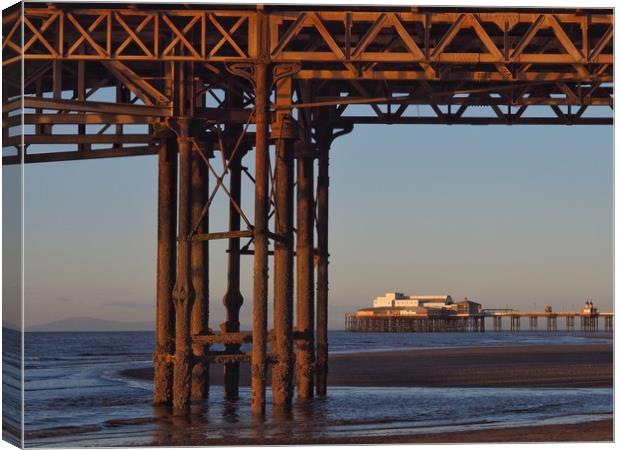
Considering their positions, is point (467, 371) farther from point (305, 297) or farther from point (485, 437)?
point (485, 437)

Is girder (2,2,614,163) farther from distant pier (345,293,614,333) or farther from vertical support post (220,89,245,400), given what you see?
distant pier (345,293,614,333)

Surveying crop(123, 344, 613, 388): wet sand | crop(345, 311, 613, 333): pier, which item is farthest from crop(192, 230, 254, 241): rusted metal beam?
crop(345, 311, 613, 333): pier

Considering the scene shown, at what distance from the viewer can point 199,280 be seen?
33.2 meters

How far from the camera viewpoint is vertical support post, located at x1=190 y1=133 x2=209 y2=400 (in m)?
32.7

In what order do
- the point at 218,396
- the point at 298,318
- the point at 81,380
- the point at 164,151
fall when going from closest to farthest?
the point at 164,151, the point at 298,318, the point at 218,396, the point at 81,380

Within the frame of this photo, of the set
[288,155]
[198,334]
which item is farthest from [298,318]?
[288,155]

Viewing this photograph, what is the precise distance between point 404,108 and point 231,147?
12.1ft

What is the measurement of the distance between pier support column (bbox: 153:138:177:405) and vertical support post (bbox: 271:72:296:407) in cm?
213

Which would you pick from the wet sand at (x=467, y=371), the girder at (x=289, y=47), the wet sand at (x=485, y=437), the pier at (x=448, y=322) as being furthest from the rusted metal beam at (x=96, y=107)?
the pier at (x=448, y=322)

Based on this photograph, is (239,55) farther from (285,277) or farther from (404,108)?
(404,108)

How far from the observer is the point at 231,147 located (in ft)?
113

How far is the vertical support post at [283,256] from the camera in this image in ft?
97.3

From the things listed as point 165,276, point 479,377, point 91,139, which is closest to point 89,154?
point 91,139

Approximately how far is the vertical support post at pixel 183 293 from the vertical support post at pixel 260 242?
1735 mm
